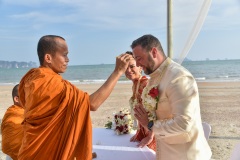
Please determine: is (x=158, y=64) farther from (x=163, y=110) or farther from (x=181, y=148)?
(x=181, y=148)

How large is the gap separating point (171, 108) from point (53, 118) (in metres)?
1.05

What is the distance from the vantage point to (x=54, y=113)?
8.93 feet

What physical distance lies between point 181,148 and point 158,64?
81 centimetres

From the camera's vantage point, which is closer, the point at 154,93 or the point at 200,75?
the point at 154,93

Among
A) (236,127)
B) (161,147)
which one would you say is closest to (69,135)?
(161,147)

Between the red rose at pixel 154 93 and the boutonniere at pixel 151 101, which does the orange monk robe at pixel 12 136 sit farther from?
the red rose at pixel 154 93

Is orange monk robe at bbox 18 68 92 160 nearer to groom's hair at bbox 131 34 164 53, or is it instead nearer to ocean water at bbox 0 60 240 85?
groom's hair at bbox 131 34 164 53

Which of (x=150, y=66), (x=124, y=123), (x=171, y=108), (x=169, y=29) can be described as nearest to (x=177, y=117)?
(x=171, y=108)

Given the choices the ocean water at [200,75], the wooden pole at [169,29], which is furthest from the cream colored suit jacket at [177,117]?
the ocean water at [200,75]

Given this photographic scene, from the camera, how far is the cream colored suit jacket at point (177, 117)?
8.55 feet

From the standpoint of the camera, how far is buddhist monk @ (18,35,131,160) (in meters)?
2.69

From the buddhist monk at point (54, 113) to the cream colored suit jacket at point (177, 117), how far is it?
44cm

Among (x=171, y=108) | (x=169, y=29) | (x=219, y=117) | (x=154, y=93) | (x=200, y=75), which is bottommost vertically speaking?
(x=200, y=75)

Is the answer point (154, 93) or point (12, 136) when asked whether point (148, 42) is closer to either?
point (154, 93)
